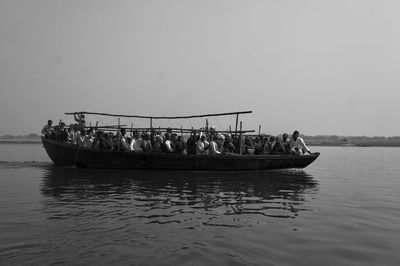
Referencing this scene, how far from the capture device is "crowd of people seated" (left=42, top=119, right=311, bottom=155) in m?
21.0

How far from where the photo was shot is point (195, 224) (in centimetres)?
849

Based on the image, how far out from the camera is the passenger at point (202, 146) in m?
20.8

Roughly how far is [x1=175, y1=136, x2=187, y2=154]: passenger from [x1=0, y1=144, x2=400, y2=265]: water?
493 cm

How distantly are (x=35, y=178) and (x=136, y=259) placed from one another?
13.0 meters

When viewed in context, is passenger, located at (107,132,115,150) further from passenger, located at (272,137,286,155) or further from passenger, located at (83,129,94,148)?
passenger, located at (272,137,286,155)

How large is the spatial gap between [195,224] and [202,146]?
1245 centimetres

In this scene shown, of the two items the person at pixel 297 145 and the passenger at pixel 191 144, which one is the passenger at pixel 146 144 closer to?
the passenger at pixel 191 144

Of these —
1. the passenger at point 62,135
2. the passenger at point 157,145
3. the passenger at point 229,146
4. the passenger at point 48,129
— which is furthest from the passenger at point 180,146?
the passenger at point 48,129

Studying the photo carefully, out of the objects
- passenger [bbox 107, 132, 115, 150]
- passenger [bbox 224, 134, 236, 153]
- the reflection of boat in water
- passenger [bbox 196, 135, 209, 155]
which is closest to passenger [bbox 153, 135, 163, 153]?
the reflection of boat in water

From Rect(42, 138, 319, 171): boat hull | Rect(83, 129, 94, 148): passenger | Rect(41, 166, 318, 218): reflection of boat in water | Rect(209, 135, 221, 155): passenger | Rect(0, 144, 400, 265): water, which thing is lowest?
Rect(0, 144, 400, 265): water

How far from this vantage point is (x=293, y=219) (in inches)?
366

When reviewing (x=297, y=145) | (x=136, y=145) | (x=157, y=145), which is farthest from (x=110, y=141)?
(x=297, y=145)

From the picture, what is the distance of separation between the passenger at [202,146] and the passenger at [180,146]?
2.41ft

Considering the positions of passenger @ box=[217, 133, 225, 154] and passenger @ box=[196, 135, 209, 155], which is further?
passenger @ box=[217, 133, 225, 154]
